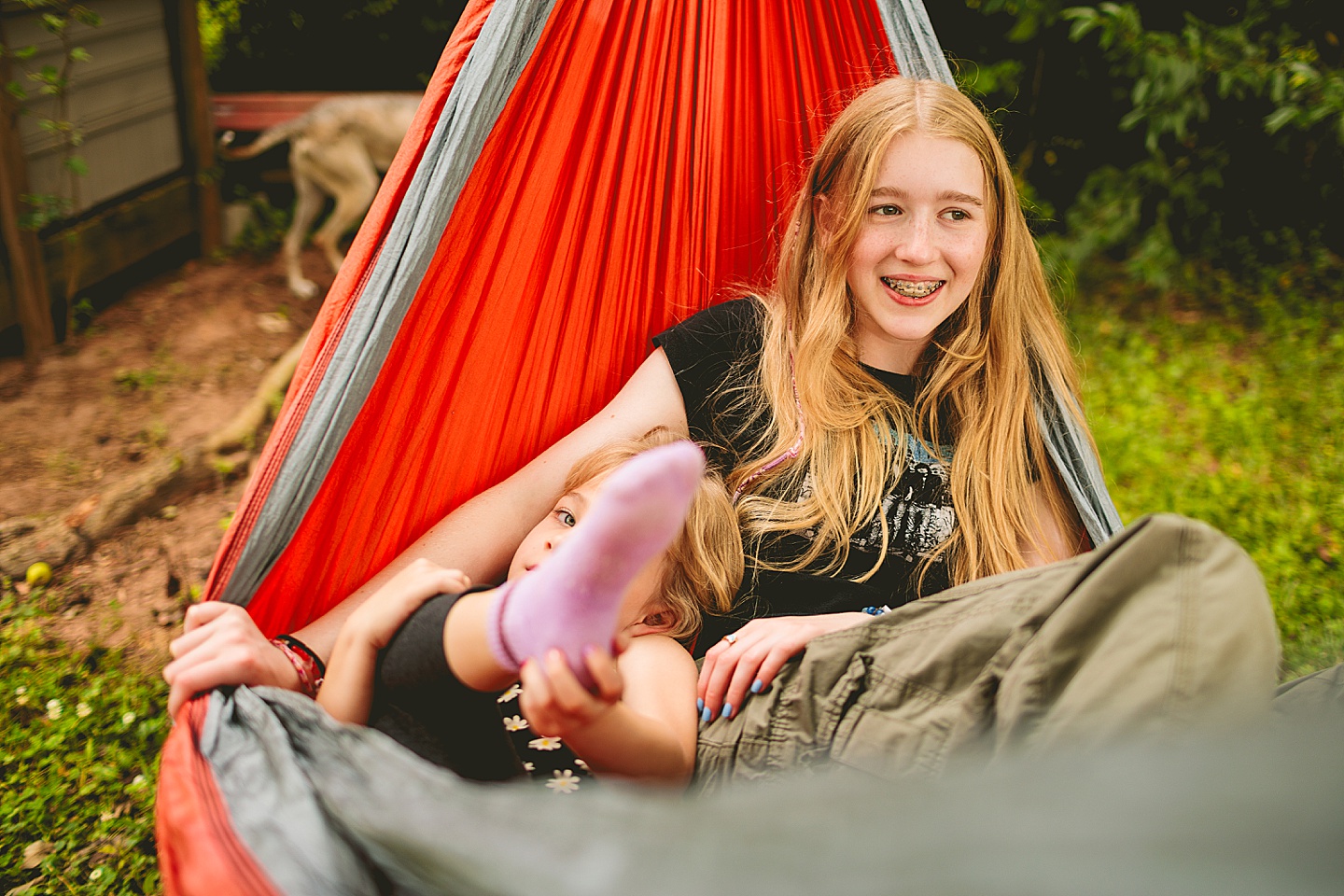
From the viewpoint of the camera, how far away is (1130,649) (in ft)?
2.62

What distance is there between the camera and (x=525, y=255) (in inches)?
57.3

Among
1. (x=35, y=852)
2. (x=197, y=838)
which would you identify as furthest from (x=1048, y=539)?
(x=35, y=852)

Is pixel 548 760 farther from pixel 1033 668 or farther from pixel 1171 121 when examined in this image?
pixel 1171 121

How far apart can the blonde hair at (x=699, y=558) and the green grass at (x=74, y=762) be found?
35.7 inches

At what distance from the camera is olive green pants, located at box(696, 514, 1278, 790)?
768mm

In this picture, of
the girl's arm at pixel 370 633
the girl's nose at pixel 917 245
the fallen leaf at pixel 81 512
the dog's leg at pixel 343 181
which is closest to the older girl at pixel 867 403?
the girl's nose at pixel 917 245

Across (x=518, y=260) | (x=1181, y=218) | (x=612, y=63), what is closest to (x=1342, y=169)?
(x=1181, y=218)

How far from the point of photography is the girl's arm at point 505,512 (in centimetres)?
119

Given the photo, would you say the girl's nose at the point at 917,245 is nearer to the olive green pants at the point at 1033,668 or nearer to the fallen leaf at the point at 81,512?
the olive green pants at the point at 1033,668

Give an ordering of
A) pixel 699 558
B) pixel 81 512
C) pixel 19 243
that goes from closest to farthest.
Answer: pixel 699 558 → pixel 81 512 → pixel 19 243

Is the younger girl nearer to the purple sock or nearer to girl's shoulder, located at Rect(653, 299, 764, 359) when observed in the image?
the purple sock

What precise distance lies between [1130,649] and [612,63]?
1194 mm

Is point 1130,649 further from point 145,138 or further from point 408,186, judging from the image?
point 145,138

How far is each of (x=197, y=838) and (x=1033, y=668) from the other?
29.9 inches
